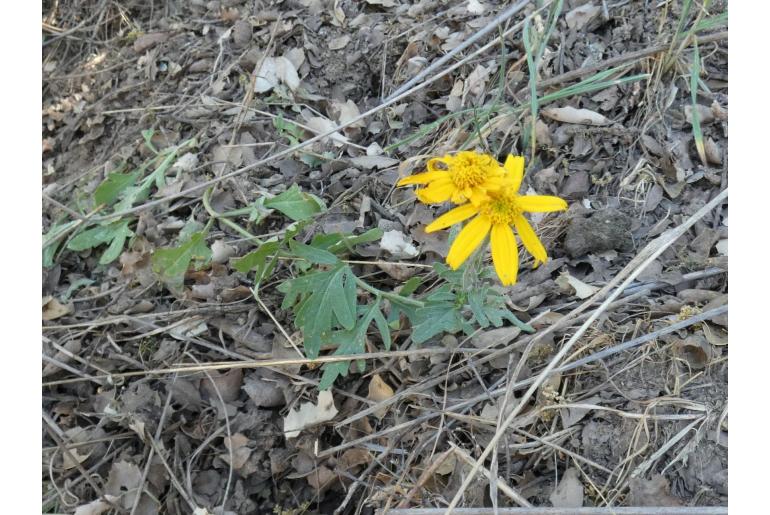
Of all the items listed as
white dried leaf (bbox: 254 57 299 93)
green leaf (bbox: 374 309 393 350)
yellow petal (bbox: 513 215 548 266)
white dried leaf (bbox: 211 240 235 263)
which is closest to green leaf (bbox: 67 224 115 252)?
white dried leaf (bbox: 211 240 235 263)

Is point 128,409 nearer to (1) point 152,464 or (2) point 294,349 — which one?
(1) point 152,464

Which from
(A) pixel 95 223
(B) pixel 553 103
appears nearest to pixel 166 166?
(A) pixel 95 223

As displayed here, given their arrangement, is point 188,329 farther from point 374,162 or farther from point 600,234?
point 600,234

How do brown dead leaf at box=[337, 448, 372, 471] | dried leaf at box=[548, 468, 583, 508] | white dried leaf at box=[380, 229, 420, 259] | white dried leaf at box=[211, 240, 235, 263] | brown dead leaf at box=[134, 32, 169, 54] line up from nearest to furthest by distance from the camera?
dried leaf at box=[548, 468, 583, 508], brown dead leaf at box=[337, 448, 372, 471], white dried leaf at box=[380, 229, 420, 259], white dried leaf at box=[211, 240, 235, 263], brown dead leaf at box=[134, 32, 169, 54]

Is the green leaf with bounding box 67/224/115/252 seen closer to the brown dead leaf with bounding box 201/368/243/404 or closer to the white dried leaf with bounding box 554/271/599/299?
the brown dead leaf with bounding box 201/368/243/404

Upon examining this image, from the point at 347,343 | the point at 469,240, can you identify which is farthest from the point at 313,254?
the point at 469,240

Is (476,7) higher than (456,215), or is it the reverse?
(476,7)
